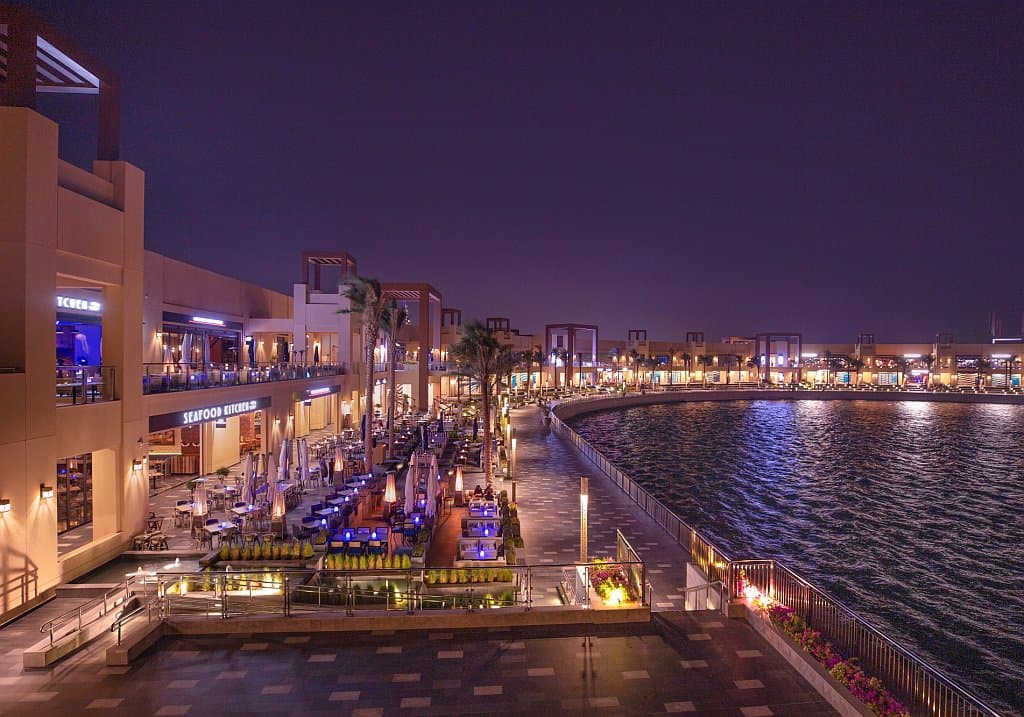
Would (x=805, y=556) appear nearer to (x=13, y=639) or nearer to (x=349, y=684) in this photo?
(x=349, y=684)

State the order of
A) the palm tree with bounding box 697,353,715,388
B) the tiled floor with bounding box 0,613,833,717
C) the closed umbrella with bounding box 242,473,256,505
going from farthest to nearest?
the palm tree with bounding box 697,353,715,388, the closed umbrella with bounding box 242,473,256,505, the tiled floor with bounding box 0,613,833,717

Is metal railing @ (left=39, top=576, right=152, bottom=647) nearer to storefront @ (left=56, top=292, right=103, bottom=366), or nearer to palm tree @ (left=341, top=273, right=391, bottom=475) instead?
storefront @ (left=56, top=292, right=103, bottom=366)

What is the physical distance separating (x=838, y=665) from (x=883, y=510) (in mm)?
22576

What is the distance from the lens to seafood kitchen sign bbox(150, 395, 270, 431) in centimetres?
1719

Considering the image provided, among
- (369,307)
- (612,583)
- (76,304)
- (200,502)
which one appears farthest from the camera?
(369,307)

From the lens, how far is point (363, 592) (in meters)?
9.56

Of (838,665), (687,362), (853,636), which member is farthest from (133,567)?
(687,362)

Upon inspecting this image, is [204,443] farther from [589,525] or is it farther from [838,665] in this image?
[838,665]

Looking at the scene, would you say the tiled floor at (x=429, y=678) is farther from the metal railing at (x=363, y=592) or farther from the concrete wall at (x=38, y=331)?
the concrete wall at (x=38, y=331)

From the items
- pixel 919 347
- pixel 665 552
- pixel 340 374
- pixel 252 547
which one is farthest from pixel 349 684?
pixel 919 347

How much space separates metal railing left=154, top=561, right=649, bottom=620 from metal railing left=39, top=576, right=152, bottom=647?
1.55ft

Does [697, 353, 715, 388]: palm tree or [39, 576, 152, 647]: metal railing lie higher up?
[697, 353, 715, 388]: palm tree

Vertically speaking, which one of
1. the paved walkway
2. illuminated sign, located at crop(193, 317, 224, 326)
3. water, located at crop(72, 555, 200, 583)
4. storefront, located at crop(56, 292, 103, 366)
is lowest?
the paved walkway

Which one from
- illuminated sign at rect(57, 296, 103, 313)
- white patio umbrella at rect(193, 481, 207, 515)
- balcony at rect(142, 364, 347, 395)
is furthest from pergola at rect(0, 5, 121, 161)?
white patio umbrella at rect(193, 481, 207, 515)
